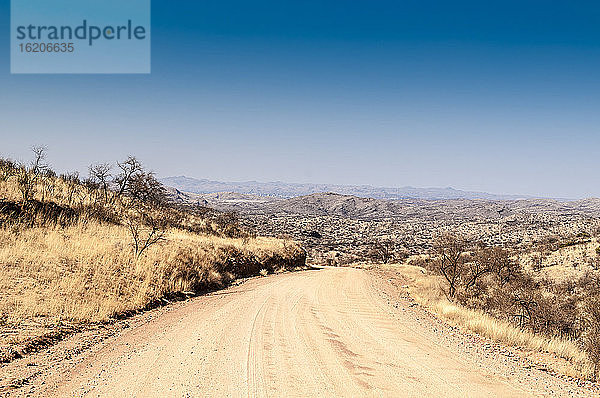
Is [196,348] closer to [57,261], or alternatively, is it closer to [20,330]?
[20,330]

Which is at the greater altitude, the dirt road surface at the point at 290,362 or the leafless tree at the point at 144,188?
the leafless tree at the point at 144,188

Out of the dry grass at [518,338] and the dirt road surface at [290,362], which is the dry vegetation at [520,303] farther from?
the dirt road surface at [290,362]

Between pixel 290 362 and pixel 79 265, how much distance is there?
885 cm

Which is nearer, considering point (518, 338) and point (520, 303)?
point (518, 338)

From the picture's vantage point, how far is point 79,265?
1281 centimetres

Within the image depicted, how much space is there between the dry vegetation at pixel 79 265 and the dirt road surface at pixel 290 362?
1.54 m

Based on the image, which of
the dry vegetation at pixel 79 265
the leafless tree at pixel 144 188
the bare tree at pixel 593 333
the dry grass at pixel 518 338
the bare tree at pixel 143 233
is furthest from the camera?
the leafless tree at pixel 144 188

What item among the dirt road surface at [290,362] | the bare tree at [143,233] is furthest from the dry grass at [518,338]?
the bare tree at [143,233]

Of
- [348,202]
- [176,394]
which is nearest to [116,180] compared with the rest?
[176,394]

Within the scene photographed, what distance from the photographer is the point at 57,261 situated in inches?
494

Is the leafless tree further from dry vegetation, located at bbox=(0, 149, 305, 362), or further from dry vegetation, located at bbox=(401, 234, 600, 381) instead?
dry vegetation, located at bbox=(401, 234, 600, 381)

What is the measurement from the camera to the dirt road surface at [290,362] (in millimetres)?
6176

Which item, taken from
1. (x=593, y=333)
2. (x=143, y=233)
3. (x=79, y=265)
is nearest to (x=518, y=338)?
(x=593, y=333)

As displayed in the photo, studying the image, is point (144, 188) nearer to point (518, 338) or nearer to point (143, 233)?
point (143, 233)
